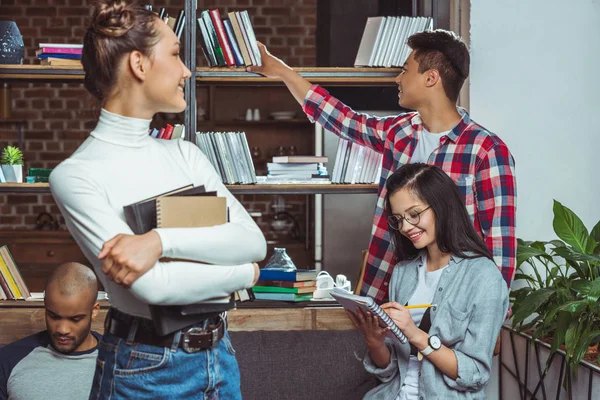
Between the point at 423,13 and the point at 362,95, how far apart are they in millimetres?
732

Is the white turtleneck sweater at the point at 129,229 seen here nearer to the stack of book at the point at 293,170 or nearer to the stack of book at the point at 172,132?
the stack of book at the point at 172,132

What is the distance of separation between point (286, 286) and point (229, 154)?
545 mm

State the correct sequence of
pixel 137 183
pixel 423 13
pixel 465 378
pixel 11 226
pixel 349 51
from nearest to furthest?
pixel 137 183
pixel 465 378
pixel 423 13
pixel 349 51
pixel 11 226

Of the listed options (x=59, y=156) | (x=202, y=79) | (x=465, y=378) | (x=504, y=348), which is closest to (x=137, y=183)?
(x=465, y=378)

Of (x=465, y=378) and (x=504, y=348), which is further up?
(x=465, y=378)

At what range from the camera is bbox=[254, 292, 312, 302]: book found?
115 inches

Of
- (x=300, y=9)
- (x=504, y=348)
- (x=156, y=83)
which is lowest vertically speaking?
(x=504, y=348)

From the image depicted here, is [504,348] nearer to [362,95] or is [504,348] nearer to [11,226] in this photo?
[362,95]

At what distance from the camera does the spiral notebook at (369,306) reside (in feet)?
6.21

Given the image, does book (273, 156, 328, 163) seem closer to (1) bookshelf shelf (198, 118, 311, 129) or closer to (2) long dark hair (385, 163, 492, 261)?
(2) long dark hair (385, 163, 492, 261)

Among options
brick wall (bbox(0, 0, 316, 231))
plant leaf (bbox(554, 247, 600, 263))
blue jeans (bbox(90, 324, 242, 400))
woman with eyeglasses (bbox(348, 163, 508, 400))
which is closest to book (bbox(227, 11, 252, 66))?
woman with eyeglasses (bbox(348, 163, 508, 400))

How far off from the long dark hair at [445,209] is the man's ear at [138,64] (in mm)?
993


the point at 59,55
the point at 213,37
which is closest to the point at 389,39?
the point at 213,37

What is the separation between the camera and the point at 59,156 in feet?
18.9
